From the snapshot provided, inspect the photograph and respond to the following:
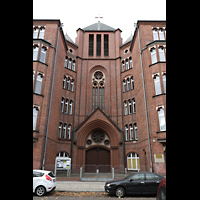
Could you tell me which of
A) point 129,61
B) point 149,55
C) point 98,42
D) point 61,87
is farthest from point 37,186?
point 98,42

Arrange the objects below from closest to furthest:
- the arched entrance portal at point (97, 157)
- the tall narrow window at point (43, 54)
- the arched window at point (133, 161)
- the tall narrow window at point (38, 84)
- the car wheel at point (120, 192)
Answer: the car wheel at point (120, 192) < the tall narrow window at point (38, 84) < the tall narrow window at point (43, 54) < the arched window at point (133, 161) < the arched entrance portal at point (97, 157)

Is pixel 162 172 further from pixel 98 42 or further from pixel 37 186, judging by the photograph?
pixel 98 42

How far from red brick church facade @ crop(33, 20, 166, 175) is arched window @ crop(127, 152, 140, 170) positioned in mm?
114

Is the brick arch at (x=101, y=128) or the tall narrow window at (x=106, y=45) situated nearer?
the brick arch at (x=101, y=128)

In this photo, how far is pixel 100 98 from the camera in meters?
25.1

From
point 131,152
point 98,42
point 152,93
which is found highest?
point 98,42

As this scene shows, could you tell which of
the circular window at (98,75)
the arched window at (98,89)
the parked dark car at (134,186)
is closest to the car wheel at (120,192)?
the parked dark car at (134,186)

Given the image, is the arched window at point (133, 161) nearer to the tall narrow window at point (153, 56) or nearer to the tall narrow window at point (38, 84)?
the tall narrow window at point (153, 56)

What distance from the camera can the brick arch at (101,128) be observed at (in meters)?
21.4
